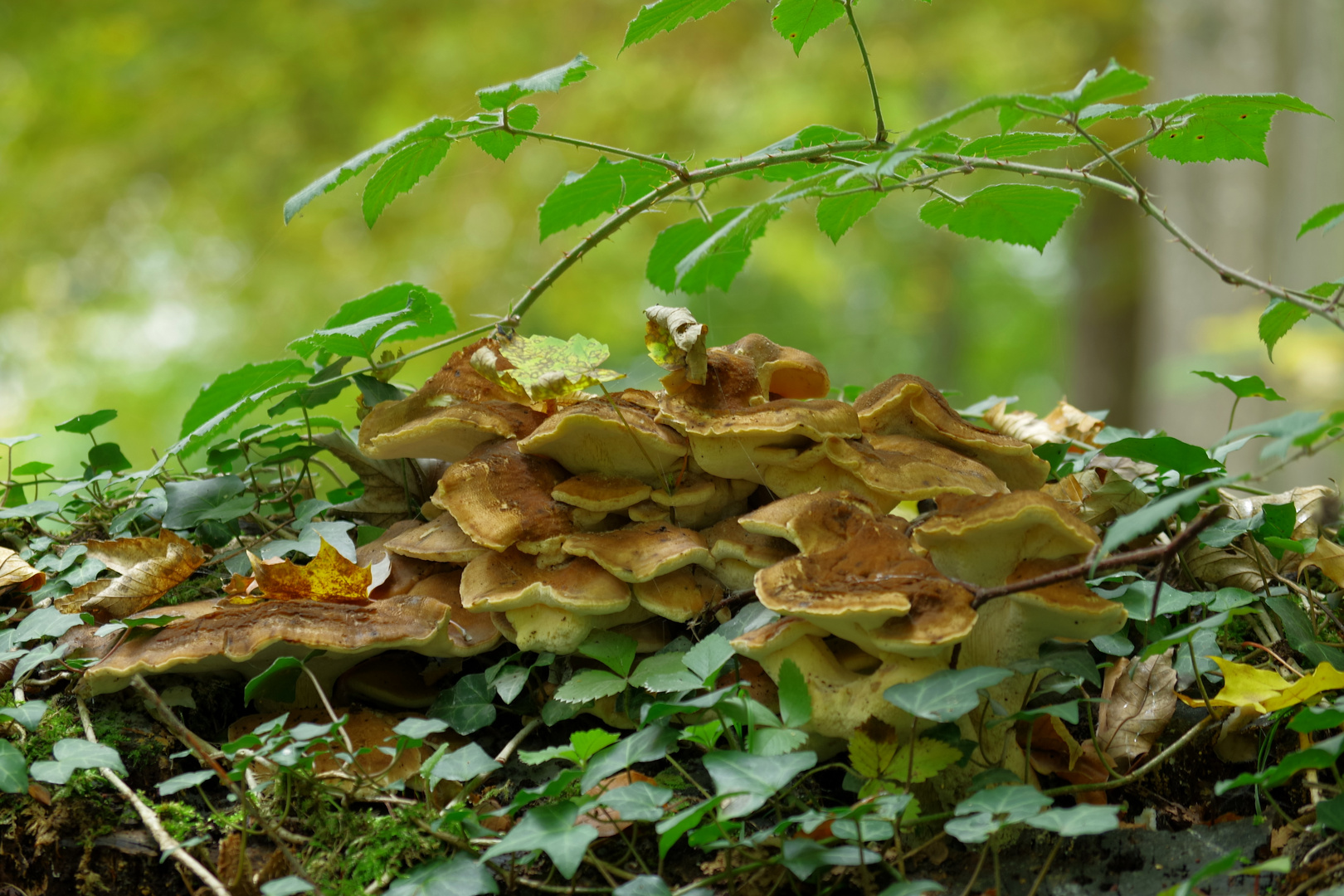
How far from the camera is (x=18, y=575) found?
1816 mm

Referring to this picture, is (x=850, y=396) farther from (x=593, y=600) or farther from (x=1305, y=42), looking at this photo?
(x=1305, y=42)

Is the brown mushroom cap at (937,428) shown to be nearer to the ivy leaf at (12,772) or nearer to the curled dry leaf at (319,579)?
the curled dry leaf at (319,579)

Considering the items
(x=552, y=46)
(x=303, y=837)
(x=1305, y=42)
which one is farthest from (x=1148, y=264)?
(x=303, y=837)

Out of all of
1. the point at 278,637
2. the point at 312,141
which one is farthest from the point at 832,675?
the point at 312,141

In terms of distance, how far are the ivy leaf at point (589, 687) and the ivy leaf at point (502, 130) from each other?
0.98 meters

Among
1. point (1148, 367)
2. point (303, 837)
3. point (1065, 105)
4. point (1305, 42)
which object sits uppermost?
point (1305, 42)

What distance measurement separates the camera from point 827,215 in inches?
69.8

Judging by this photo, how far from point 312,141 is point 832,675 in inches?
335

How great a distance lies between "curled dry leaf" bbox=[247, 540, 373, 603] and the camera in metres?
1.58

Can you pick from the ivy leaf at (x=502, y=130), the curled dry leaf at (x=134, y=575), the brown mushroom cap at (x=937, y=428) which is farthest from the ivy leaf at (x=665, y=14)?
the curled dry leaf at (x=134, y=575)

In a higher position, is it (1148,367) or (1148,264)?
(1148,264)

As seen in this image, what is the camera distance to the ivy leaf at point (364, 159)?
61.1 inches

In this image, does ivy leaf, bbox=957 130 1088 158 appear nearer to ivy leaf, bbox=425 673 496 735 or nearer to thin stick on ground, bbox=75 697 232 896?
ivy leaf, bbox=425 673 496 735

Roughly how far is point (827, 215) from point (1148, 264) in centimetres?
729
